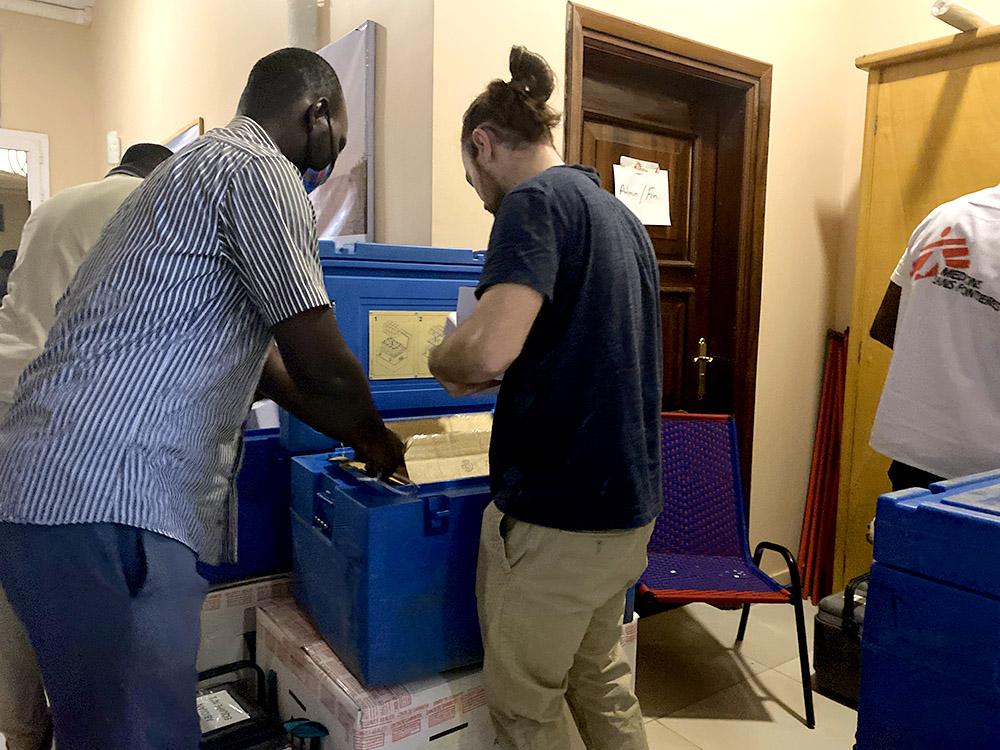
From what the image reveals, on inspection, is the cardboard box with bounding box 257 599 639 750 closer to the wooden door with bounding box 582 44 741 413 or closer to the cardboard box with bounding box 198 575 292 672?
the cardboard box with bounding box 198 575 292 672

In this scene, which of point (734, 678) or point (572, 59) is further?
point (734, 678)

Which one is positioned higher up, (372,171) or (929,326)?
(372,171)

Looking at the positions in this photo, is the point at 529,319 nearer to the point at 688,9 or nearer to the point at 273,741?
the point at 273,741

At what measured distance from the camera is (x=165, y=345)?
3.04 feet

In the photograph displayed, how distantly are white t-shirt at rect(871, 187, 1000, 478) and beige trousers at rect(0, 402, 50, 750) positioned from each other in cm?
210

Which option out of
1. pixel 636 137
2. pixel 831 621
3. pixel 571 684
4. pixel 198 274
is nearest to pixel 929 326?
pixel 831 621

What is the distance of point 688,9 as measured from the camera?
2414mm

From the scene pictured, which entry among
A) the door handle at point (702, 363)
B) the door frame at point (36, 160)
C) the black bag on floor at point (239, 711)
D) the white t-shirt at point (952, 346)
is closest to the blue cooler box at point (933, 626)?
the black bag on floor at point (239, 711)

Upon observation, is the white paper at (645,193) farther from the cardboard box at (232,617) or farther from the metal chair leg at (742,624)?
the cardboard box at (232,617)

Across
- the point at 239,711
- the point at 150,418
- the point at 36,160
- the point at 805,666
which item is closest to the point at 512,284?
the point at 150,418

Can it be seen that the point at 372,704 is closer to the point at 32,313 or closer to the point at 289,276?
the point at 289,276

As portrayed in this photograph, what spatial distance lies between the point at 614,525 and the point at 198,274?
2.28 feet

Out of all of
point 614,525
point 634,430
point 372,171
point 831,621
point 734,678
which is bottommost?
point 734,678

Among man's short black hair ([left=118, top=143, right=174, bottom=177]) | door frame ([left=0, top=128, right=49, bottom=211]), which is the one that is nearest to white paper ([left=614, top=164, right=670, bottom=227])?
man's short black hair ([left=118, top=143, right=174, bottom=177])
